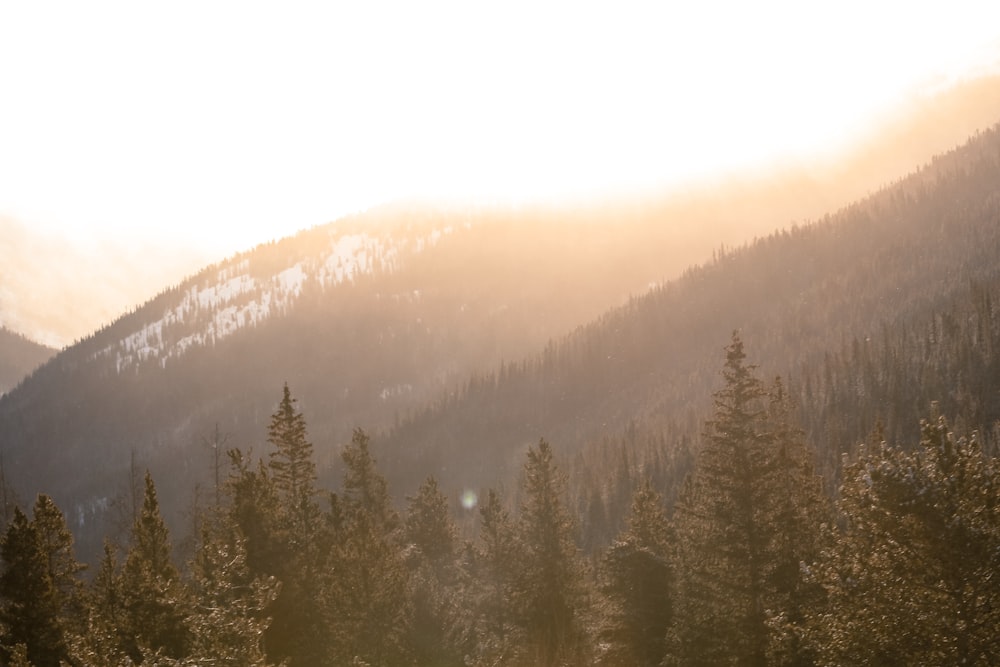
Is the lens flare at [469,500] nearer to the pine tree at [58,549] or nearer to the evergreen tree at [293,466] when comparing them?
the evergreen tree at [293,466]

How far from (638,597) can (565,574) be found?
3.60 meters

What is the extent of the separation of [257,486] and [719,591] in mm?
18665

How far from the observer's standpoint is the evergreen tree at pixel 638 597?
40.6 meters

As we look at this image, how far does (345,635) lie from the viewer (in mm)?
33750

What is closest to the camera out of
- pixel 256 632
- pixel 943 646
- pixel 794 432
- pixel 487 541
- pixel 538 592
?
pixel 943 646

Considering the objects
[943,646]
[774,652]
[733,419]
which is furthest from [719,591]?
[943,646]

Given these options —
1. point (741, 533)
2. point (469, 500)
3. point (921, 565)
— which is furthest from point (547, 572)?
point (469, 500)

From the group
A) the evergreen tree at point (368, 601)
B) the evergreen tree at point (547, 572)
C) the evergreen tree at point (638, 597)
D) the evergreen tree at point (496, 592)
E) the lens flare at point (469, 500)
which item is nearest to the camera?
the evergreen tree at point (368, 601)

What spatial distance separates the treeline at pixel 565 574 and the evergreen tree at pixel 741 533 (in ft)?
0.22

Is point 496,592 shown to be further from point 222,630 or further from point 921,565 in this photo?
point 921,565

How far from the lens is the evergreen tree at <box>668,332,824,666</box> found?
92.2 ft

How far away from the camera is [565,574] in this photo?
1617 inches

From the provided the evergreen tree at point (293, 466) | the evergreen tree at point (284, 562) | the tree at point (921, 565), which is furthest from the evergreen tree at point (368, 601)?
the tree at point (921, 565)

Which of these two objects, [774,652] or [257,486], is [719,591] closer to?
[774,652]
